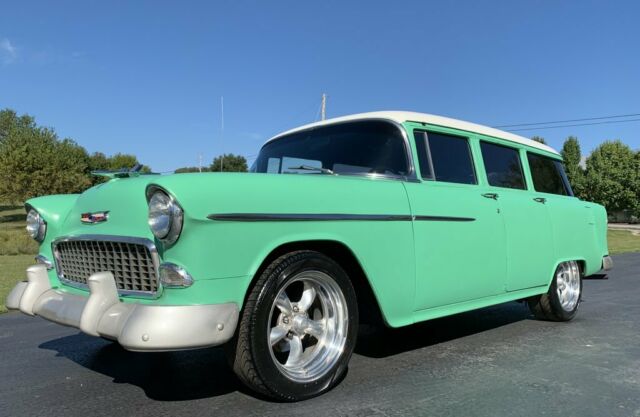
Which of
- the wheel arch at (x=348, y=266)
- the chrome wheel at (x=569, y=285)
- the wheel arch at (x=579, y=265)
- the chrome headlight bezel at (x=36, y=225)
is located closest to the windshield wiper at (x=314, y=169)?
the wheel arch at (x=348, y=266)

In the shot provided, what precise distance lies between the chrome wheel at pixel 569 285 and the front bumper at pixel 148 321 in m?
4.13

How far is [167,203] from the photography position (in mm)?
2551

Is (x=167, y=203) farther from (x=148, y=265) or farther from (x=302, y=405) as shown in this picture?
(x=302, y=405)

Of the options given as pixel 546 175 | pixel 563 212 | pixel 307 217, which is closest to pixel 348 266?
pixel 307 217

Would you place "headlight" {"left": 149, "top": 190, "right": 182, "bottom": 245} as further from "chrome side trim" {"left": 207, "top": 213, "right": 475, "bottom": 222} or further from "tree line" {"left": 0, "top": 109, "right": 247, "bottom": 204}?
"tree line" {"left": 0, "top": 109, "right": 247, "bottom": 204}

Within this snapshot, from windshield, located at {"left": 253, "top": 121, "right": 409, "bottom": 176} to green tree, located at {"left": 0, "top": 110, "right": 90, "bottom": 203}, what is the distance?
33.9 metres

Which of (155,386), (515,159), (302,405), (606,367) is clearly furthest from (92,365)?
(515,159)

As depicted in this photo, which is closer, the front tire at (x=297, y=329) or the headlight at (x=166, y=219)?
the headlight at (x=166, y=219)

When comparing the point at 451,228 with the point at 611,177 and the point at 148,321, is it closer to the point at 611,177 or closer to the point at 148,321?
the point at 148,321

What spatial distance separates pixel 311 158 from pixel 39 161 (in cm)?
3747

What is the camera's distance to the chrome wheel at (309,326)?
302cm

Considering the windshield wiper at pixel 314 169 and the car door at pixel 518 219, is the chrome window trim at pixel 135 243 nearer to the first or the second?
the windshield wiper at pixel 314 169

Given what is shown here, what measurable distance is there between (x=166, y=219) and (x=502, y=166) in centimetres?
Result: 340

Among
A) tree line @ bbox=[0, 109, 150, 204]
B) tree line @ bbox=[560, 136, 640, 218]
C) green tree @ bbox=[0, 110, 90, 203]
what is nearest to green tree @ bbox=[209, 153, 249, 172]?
tree line @ bbox=[0, 109, 150, 204]
